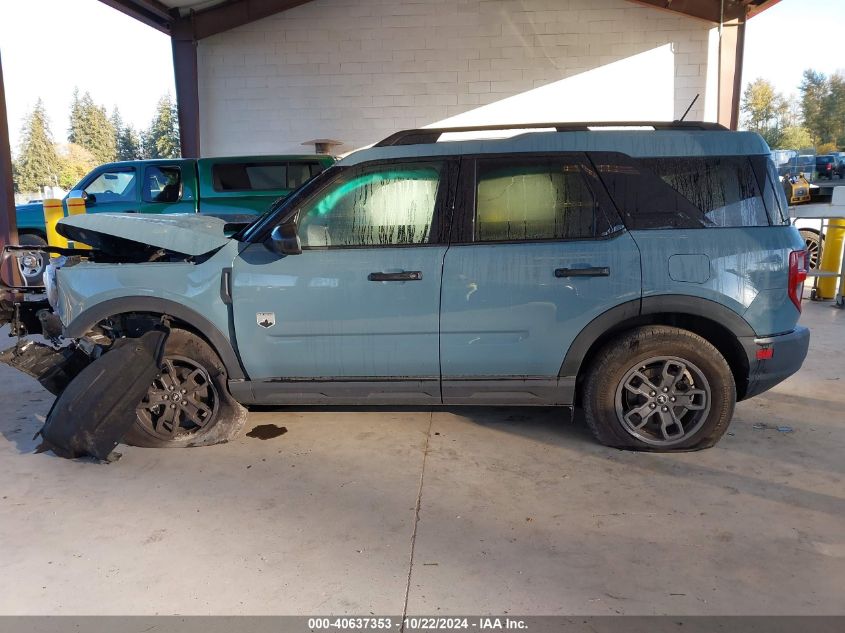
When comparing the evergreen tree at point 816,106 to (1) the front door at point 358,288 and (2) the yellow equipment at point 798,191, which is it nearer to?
(2) the yellow equipment at point 798,191

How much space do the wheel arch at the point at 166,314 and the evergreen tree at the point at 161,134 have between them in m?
57.4

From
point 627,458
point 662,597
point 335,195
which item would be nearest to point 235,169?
point 335,195

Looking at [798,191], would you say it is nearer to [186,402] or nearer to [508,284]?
[508,284]

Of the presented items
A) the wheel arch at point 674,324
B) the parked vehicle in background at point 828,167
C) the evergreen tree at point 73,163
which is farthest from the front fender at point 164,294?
the evergreen tree at point 73,163

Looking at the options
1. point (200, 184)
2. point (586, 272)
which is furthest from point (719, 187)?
point (200, 184)

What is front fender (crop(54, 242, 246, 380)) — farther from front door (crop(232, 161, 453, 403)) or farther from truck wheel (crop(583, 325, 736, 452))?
truck wheel (crop(583, 325, 736, 452))

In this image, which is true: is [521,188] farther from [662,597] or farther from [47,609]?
[47,609]

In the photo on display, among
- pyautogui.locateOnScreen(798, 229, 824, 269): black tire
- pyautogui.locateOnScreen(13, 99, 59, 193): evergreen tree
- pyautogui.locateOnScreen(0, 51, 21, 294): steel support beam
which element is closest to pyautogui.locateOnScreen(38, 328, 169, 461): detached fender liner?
pyautogui.locateOnScreen(0, 51, 21, 294): steel support beam

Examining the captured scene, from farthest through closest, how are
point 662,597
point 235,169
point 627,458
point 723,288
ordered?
point 235,169 → point 627,458 → point 723,288 → point 662,597

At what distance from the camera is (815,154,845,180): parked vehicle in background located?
1312 centimetres

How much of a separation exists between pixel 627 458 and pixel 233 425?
259 cm

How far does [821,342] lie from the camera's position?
21.5ft

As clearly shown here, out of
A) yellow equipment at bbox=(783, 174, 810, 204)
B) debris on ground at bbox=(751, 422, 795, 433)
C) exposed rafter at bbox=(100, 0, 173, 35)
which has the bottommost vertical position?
debris on ground at bbox=(751, 422, 795, 433)

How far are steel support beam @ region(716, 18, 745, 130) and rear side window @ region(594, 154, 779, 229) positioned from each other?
33.2 feet
